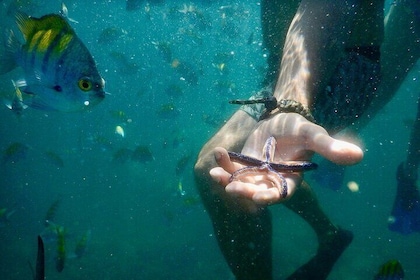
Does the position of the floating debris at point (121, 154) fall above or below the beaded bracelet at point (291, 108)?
below

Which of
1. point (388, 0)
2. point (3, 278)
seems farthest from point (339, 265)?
point (388, 0)

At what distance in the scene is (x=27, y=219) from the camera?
1998 cm

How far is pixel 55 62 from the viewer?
86.2 inches

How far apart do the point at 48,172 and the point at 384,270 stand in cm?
3658

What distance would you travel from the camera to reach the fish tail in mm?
2256

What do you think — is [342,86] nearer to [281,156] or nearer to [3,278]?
[281,156]

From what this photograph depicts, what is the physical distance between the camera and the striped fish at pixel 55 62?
2.18 metres

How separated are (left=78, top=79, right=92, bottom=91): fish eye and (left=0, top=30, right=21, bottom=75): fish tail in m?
0.58

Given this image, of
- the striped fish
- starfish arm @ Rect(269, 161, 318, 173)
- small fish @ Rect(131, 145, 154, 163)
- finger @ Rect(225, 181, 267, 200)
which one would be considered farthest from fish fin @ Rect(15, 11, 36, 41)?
small fish @ Rect(131, 145, 154, 163)

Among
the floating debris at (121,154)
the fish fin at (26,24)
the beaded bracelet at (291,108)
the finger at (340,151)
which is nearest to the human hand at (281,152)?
the finger at (340,151)

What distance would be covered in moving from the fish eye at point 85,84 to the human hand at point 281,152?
1085mm

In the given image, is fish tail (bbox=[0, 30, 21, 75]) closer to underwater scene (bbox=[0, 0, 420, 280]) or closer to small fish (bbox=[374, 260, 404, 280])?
underwater scene (bbox=[0, 0, 420, 280])

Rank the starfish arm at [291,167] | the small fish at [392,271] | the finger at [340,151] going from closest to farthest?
the finger at [340,151], the starfish arm at [291,167], the small fish at [392,271]

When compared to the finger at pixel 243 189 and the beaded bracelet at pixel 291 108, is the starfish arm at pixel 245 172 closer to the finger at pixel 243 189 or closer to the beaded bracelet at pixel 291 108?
the finger at pixel 243 189
